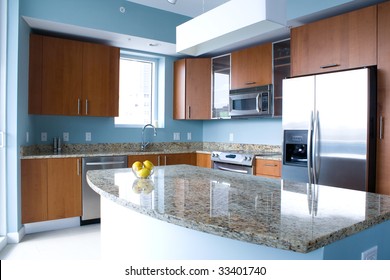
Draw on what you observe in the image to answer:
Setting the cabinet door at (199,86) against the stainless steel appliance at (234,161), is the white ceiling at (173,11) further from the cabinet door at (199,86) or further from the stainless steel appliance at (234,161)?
the stainless steel appliance at (234,161)

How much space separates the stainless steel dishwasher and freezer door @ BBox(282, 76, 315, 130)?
2.19m

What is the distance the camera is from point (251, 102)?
409cm

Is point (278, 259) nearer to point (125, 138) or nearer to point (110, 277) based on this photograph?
point (110, 277)

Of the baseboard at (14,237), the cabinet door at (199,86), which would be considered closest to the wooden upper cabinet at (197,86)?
the cabinet door at (199,86)

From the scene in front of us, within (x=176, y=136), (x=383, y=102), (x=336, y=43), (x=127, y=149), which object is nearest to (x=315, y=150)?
(x=383, y=102)

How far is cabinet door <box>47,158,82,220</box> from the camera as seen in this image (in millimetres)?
3520

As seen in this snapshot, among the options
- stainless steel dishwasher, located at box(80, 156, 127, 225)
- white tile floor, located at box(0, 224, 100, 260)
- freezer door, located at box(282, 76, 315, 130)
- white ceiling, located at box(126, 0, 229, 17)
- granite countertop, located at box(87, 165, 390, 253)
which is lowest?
white tile floor, located at box(0, 224, 100, 260)

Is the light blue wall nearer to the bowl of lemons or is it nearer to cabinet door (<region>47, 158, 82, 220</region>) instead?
cabinet door (<region>47, 158, 82, 220</region>)

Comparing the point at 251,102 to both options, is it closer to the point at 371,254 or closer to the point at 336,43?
the point at 336,43

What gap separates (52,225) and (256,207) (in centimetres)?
313

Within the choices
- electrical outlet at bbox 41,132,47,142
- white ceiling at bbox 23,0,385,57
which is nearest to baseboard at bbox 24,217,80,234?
electrical outlet at bbox 41,132,47,142

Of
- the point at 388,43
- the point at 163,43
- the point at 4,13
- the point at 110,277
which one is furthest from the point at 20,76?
the point at 388,43

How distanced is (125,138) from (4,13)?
218 cm

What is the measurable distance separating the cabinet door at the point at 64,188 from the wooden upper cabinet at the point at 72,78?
664 mm
